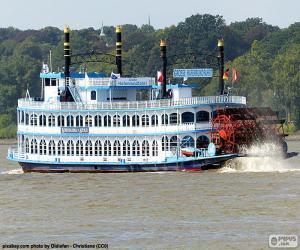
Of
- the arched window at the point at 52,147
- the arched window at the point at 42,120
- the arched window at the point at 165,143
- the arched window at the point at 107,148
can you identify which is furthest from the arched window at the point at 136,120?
the arched window at the point at 42,120

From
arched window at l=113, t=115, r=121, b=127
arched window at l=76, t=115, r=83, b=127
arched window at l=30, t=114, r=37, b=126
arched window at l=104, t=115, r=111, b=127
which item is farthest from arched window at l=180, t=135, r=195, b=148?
arched window at l=30, t=114, r=37, b=126

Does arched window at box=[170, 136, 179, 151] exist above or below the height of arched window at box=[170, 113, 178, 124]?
below

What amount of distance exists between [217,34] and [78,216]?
4562 inches

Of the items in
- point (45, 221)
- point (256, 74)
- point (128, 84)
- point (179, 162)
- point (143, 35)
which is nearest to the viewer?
point (45, 221)

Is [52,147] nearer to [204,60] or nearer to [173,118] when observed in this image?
[173,118]

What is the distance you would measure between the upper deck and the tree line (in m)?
46.6

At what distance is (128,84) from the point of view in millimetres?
74000

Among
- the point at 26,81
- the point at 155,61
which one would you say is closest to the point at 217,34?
the point at 155,61

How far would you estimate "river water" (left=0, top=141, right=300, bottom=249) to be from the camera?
4662 cm

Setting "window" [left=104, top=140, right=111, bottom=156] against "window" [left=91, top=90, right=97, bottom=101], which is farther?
"window" [left=91, top=90, right=97, bottom=101]

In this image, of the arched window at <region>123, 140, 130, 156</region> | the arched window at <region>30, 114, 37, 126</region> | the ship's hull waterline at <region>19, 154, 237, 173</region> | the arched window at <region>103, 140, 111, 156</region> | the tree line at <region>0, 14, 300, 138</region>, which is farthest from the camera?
the tree line at <region>0, 14, 300, 138</region>

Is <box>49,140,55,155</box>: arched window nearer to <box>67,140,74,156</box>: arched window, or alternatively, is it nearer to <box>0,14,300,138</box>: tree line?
<box>67,140,74,156</box>: arched window

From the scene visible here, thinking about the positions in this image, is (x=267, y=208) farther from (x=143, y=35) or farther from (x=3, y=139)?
(x=143, y=35)

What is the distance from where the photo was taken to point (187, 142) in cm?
7025
